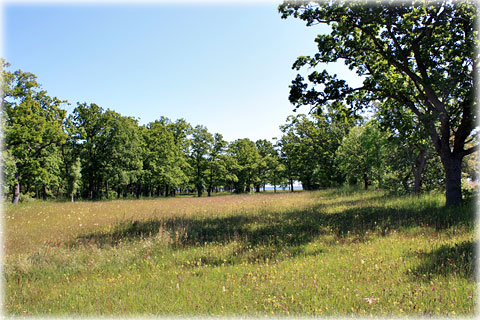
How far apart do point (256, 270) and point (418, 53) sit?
12335 mm

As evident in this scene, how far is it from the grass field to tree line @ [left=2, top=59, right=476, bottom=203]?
22.0 ft

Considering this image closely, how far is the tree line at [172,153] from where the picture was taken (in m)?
18.7

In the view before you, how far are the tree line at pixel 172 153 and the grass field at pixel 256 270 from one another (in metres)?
6.70

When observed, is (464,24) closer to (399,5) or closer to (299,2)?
(399,5)

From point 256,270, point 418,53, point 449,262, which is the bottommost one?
point 256,270

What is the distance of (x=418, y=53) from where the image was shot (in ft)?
37.5

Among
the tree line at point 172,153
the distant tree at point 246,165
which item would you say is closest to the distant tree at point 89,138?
the tree line at point 172,153

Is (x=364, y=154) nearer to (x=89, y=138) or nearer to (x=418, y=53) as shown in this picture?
(x=418, y=53)

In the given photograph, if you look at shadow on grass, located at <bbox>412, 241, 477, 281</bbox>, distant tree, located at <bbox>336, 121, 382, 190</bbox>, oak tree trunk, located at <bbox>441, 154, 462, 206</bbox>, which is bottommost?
shadow on grass, located at <bbox>412, 241, 477, 281</bbox>

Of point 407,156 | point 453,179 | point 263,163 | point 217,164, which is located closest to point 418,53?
point 453,179

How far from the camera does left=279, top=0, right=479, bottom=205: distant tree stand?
1033 cm

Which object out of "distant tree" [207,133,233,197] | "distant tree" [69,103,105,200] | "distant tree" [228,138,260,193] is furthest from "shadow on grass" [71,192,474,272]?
"distant tree" [228,138,260,193]

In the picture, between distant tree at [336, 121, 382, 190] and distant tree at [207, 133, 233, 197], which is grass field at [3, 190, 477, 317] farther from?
distant tree at [207, 133, 233, 197]

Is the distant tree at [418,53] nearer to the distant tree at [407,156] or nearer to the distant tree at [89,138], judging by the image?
the distant tree at [407,156]
